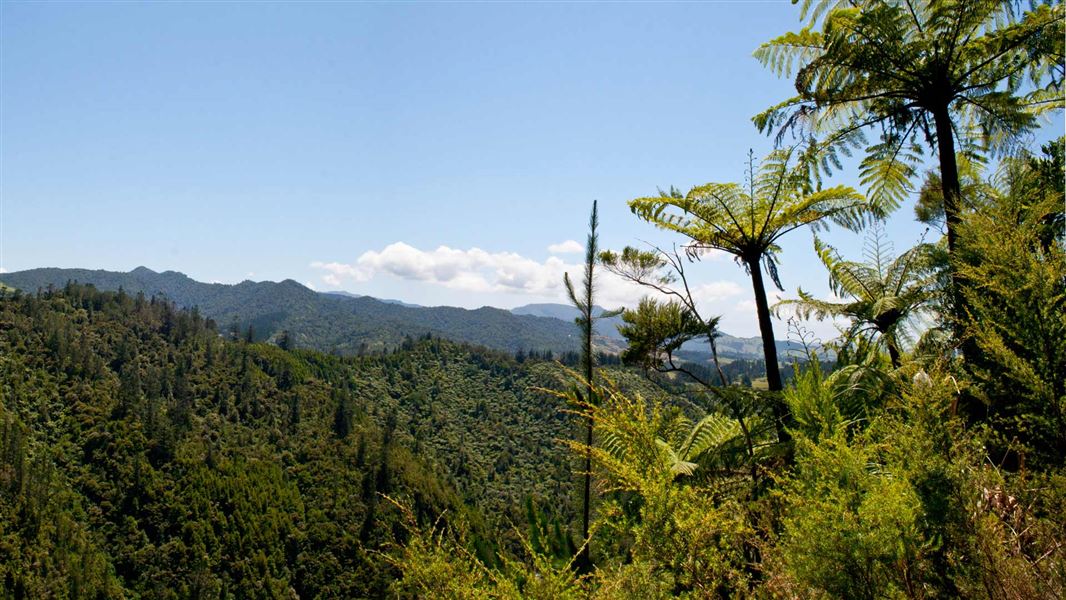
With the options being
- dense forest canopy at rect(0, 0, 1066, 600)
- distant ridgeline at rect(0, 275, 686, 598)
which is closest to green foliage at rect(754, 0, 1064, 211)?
dense forest canopy at rect(0, 0, 1066, 600)

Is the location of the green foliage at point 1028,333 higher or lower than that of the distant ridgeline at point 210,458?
higher

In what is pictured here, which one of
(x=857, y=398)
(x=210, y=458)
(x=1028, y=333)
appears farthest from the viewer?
(x=210, y=458)

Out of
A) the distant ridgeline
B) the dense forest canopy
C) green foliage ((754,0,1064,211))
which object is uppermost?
green foliage ((754,0,1064,211))

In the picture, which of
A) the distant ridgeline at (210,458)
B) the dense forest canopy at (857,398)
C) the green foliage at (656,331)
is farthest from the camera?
the distant ridgeline at (210,458)

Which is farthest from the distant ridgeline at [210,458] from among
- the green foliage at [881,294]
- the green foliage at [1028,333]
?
the green foliage at [1028,333]

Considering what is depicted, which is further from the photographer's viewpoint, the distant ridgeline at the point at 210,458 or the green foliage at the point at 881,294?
the distant ridgeline at the point at 210,458

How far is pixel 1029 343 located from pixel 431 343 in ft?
557

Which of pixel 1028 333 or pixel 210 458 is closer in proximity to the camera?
pixel 1028 333

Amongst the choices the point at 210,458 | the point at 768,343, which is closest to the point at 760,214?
the point at 768,343

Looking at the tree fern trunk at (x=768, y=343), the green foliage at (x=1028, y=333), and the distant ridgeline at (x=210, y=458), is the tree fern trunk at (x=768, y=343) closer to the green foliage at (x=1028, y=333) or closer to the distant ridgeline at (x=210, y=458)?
the green foliage at (x=1028, y=333)

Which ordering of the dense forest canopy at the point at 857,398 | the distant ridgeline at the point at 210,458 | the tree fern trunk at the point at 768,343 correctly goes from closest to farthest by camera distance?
the dense forest canopy at the point at 857,398
the tree fern trunk at the point at 768,343
the distant ridgeline at the point at 210,458

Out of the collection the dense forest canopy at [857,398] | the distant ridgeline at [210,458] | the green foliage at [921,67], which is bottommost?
the distant ridgeline at [210,458]

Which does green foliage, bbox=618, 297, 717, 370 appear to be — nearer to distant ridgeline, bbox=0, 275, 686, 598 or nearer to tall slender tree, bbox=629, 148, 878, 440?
tall slender tree, bbox=629, 148, 878, 440

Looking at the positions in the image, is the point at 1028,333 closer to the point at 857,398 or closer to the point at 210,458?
the point at 857,398
